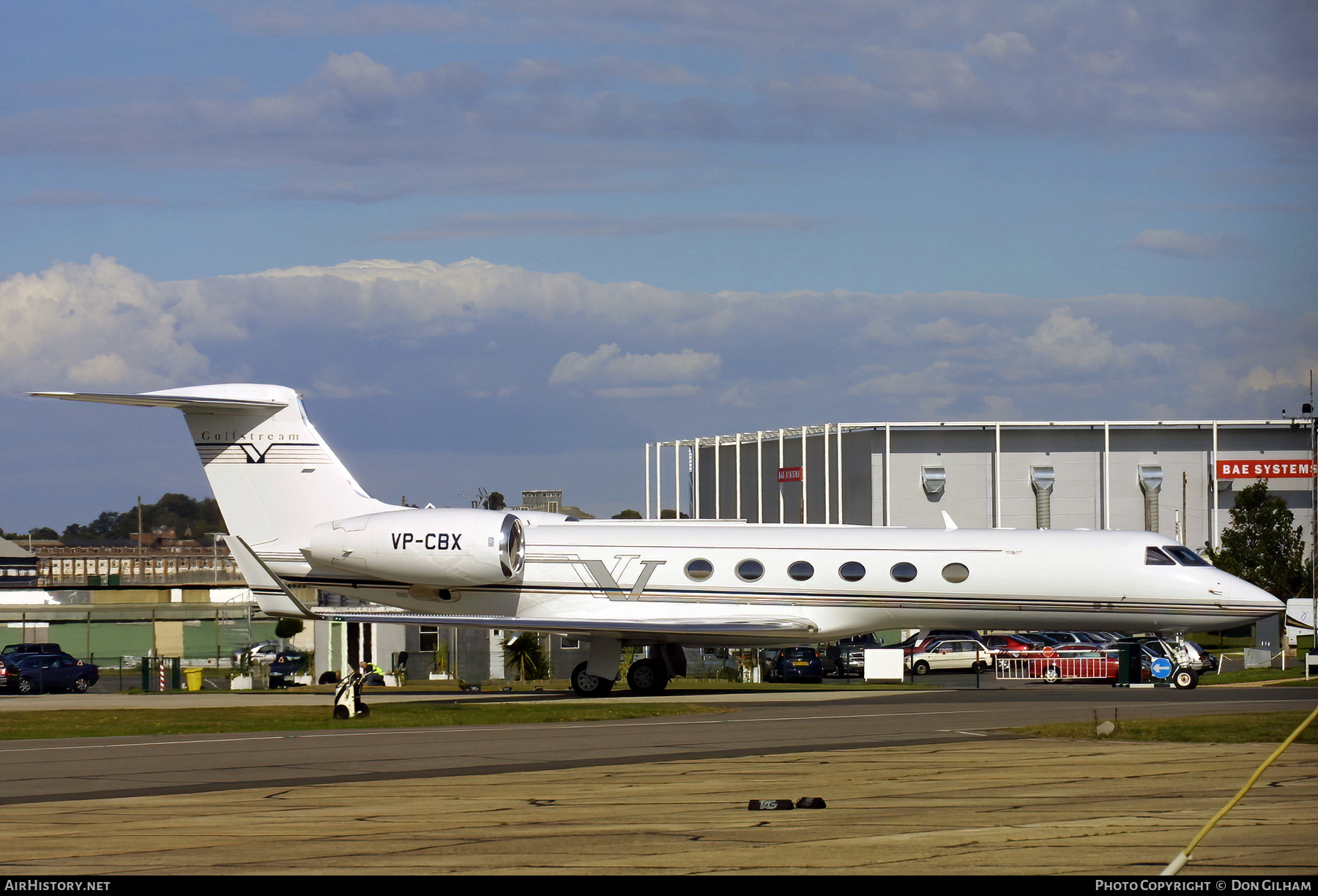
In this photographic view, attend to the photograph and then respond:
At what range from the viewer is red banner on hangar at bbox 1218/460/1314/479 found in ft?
260

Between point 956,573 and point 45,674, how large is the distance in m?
28.7

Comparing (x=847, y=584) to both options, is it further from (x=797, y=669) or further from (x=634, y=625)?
(x=797, y=669)

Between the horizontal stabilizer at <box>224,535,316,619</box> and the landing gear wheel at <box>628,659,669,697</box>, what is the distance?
6896 mm

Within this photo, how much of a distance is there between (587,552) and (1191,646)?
12604 mm

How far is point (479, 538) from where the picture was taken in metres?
27.5

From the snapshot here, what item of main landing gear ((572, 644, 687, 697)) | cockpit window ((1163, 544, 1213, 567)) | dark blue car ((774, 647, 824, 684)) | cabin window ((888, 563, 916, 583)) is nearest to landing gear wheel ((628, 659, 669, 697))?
main landing gear ((572, 644, 687, 697))

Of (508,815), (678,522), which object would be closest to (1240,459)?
(678,522)

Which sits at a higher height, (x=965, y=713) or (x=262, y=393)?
(x=262, y=393)

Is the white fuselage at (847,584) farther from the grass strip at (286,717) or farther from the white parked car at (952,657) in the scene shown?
the white parked car at (952,657)

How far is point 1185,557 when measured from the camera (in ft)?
88.4

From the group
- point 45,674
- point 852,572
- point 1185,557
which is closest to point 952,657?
point 1185,557

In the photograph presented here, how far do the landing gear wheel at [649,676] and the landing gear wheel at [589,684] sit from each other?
0.58 meters
